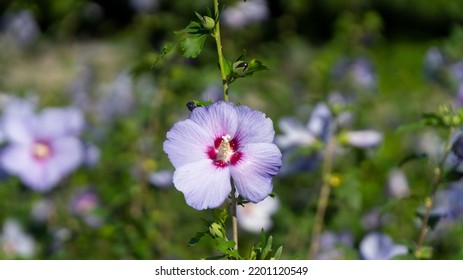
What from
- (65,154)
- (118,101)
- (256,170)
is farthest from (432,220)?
(118,101)

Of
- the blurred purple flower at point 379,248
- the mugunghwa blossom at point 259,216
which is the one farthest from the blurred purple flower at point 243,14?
the blurred purple flower at point 379,248

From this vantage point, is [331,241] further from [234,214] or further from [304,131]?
[234,214]

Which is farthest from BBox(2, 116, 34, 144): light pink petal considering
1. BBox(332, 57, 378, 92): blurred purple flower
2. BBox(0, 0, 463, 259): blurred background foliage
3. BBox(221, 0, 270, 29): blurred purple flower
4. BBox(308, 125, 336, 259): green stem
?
BBox(332, 57, 378, 92): blurred purple flower

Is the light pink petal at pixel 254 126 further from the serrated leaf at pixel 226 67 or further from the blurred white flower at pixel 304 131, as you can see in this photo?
the blurred white flower at pixel 304 131

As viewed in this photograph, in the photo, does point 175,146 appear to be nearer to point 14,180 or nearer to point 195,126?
point 195,126

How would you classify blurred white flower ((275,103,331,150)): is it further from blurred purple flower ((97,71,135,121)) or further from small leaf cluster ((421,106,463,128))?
blurred purple flower ((97,71,135,121))

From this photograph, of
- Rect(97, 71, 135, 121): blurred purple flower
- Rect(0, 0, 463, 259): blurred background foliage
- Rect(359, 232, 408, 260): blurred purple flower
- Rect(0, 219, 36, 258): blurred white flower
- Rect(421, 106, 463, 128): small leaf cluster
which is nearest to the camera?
Rect(421, 106, 463, 128): small leaf cluster
